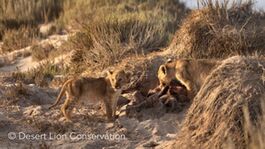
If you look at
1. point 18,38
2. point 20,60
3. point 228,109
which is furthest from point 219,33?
point 18,38

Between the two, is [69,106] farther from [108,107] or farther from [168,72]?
[168,72]

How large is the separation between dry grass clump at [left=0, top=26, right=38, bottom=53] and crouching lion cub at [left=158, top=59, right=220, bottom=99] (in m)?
8.33

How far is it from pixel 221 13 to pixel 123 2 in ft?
29.2

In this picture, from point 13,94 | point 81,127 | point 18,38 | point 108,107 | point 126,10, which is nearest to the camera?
point 81,127

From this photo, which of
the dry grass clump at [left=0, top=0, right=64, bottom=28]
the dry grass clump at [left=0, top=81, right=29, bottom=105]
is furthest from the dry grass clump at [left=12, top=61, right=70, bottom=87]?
the dry grass clump at [left=0, top=0, right=64, bottom=28]

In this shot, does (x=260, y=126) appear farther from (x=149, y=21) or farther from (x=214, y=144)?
(x=149, y=21)

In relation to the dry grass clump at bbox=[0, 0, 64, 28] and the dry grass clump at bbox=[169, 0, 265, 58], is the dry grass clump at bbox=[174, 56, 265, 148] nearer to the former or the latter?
the dry grass clump at bbox=[169, 0, 265, 58]

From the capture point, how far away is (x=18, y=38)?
1997 cm

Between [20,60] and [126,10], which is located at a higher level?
[126,10]

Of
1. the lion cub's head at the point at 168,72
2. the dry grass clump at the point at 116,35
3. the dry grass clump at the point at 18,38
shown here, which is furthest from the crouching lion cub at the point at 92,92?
the dry grass clump at the point at 18,38

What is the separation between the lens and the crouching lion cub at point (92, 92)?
10.9 metres

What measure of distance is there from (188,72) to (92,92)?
5.27 ft

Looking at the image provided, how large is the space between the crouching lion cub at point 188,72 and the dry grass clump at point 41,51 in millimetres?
6585

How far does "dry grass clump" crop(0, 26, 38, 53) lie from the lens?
19578 mm
